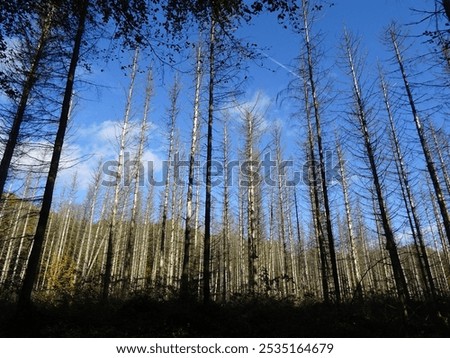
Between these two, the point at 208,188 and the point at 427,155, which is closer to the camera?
the point at 208,188

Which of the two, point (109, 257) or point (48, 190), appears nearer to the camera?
point (48, 190)

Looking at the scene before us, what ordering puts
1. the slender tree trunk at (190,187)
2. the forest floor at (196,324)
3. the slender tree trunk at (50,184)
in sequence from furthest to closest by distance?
the slender tree trunk at (190,187)
the slender tree trunk at (50,184)
the forest floor at (196,324)

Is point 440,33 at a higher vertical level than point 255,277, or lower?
higher

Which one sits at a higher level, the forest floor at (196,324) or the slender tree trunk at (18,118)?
the slender tree trunk at (18,118)

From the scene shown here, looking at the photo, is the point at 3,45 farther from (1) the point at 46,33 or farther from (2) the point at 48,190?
(1) the point at 46,33

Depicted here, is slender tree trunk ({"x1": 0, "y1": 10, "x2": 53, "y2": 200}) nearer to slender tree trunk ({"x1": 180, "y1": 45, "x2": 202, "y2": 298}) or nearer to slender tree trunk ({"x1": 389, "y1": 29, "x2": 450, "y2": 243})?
slender tree trunk ({"x1": 180, "y1": 45, "x2": 202, "y2": 298})

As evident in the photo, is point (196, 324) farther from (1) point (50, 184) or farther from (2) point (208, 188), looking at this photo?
(1) point (50, 184)

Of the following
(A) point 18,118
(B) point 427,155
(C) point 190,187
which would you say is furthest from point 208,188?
(B) point 427,155

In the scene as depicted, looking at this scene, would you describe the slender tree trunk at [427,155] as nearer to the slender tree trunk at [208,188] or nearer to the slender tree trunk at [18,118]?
the slender tree trunk at [208,188]

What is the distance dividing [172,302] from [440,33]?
26.4 feet

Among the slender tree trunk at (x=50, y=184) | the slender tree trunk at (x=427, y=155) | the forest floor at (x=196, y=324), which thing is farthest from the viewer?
the slender tree trunk at (x=427, y=155)

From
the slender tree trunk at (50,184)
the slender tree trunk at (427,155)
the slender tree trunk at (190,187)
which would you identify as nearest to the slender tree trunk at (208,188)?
the slender tree trunk at (190,187)
